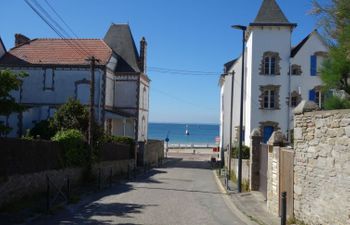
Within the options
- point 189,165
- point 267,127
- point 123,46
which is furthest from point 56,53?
point 267,127

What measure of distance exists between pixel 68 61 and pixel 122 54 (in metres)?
6.92

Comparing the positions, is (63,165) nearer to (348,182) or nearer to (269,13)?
(348,182)

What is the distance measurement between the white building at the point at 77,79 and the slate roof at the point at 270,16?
1208 centimetres

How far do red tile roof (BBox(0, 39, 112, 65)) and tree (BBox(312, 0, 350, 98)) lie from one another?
31294 millimetres

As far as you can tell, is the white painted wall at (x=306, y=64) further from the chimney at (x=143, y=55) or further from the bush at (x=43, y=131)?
the bush at (x=43, y=131)

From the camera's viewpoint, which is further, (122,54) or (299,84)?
(122,54)

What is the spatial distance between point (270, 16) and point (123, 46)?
14963 mm

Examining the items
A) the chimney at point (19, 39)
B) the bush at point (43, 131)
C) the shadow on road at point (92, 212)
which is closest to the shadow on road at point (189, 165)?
the bush at point (43, 131)

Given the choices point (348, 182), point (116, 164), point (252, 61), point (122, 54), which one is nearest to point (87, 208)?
point (348, 182)

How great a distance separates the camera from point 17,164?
696 inches

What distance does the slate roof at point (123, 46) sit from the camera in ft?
156

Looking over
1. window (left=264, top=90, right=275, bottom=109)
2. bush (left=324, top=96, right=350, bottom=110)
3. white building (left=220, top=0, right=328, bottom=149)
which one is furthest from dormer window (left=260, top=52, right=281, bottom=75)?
bush (left=324, top=96, right=350, bottom=110)

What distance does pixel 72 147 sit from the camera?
24.6 meters

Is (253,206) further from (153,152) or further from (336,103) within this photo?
(153,152)
